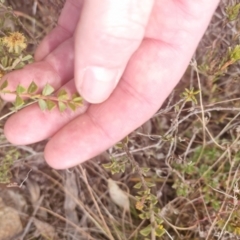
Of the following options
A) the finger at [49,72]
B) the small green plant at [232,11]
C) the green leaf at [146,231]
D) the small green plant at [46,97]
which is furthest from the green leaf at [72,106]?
the small green plant at [232,11]

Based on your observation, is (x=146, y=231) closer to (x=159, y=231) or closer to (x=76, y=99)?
(x=159, y=231)

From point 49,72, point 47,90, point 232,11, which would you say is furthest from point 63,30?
point 232,11

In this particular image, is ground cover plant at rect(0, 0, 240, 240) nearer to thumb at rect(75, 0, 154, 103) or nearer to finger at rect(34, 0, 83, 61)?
finger at rect(34, 0, 83, 61)

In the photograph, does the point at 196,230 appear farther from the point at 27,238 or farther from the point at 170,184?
the point at 27,238

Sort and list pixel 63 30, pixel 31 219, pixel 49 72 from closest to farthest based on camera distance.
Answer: pixel 49 72
pixel 63 30
pixel 31 219

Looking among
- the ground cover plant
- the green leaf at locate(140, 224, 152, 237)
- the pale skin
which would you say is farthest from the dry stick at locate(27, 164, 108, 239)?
the pale skin

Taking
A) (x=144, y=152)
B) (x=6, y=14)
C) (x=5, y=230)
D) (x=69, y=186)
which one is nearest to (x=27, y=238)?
(x=5, y=230)

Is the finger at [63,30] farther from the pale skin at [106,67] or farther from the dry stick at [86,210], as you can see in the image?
the dry stick at [86,210]
